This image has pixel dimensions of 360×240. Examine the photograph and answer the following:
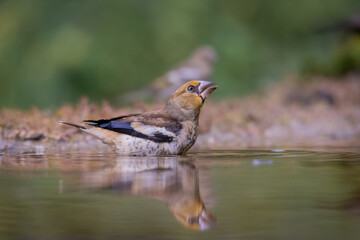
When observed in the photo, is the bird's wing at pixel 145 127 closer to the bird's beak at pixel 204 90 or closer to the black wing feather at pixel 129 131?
the black wing feather at pixel 129 131

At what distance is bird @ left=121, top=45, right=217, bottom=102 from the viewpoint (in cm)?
1285

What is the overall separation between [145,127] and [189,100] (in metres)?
0.61

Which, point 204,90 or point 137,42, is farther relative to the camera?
point 137,42

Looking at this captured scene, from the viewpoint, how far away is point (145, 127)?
6406 millimetres

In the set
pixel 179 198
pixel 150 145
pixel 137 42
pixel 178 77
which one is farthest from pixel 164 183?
pixel 137 42

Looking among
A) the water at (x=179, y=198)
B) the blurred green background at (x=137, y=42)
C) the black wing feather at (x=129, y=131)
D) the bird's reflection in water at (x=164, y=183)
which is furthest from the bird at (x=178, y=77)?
the bird's reflection in water at (x=164, y=183)

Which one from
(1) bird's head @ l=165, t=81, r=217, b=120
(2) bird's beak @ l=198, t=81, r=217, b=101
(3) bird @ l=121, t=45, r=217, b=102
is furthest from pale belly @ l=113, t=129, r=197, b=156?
(3) bird @ l=121, t=45, r=217, b=102

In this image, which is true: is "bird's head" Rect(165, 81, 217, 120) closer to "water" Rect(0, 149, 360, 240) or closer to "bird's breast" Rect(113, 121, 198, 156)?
"bird's breast" Rect(113, 121, 198, 156)

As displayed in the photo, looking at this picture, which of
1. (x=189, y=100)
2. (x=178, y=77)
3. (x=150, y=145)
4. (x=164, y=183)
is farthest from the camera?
(x=178, y=77)

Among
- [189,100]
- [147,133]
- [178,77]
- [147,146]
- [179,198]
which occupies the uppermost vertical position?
[178,77]

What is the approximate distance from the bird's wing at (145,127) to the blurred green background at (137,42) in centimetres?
1001

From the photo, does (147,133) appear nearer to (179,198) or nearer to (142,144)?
(142,144)

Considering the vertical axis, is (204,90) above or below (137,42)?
below

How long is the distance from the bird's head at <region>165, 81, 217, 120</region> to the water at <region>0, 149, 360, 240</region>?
603 millimetres
